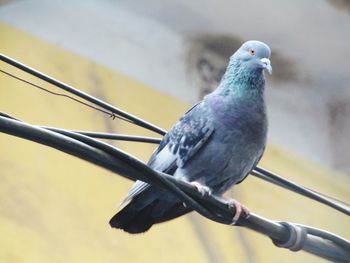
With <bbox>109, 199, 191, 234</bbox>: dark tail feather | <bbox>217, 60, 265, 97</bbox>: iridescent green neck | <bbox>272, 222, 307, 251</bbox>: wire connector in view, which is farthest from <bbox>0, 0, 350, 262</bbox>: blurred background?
<bbox>272, 222, 307, 251</bbox>: wire connector

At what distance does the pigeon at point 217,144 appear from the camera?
149cm

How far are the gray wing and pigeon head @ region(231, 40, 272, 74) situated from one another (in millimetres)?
123

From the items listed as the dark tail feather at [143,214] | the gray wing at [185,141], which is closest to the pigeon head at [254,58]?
the gray wing at [185,141]

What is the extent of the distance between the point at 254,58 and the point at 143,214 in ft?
1.25

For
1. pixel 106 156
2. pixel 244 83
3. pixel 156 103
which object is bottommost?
pixel 156 103

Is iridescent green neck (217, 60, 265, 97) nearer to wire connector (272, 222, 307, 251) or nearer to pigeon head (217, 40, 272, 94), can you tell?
pigeon head (217, 40, 272, 94)

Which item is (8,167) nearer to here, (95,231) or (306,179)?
(95,231)

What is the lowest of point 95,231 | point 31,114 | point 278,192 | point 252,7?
point 95,231

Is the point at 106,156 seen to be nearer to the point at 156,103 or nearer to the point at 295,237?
the point at 295,237

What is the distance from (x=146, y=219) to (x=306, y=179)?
2.07m

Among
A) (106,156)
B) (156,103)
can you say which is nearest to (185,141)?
(106,156)

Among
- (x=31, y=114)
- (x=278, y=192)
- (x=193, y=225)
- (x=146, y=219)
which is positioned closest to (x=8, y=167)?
(x=31, y=114)

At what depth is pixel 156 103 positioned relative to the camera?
3045 mm

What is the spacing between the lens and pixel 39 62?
8.74ft
